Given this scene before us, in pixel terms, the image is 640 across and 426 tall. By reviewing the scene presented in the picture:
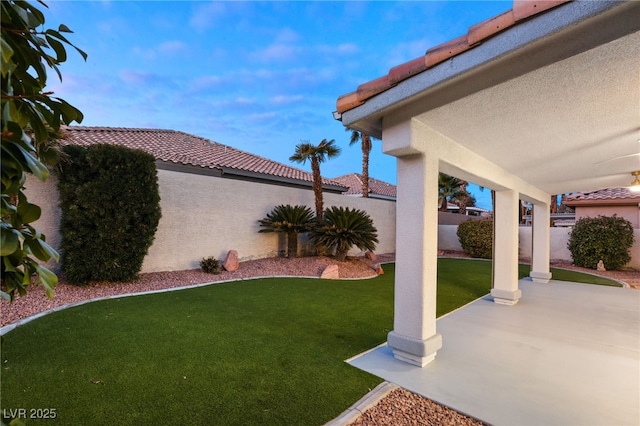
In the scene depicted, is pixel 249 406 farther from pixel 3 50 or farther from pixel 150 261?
pixel 150 261

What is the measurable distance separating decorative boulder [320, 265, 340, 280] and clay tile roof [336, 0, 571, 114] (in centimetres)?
695

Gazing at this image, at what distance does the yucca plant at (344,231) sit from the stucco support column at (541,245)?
5.55 m

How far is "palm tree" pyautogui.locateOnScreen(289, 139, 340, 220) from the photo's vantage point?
12.4m

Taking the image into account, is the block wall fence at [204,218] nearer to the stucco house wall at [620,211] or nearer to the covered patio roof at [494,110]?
the stucco house wall at [620,211]

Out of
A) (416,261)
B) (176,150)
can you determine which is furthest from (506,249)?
(176,150)

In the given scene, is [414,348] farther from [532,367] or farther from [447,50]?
[447,50]

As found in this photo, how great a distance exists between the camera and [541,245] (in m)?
10.9

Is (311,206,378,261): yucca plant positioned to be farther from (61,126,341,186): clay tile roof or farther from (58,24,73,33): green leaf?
(58,24,73,33): green leaf

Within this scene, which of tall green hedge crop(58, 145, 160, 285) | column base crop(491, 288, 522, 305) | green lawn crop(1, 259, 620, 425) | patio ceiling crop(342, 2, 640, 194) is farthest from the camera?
column base crop(491, 288, 522, 305)

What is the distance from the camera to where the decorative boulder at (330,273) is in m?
10.3

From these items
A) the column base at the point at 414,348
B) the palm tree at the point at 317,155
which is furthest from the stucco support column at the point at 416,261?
the palm tree at the point at 317,155

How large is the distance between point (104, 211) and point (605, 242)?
18.2 metres

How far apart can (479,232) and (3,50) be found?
1858 centimetres

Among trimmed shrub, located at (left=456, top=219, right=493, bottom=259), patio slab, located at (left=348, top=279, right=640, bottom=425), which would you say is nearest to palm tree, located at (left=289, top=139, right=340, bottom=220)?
patio slab, located at (left=348, top=279, right=640, bottom=425)
